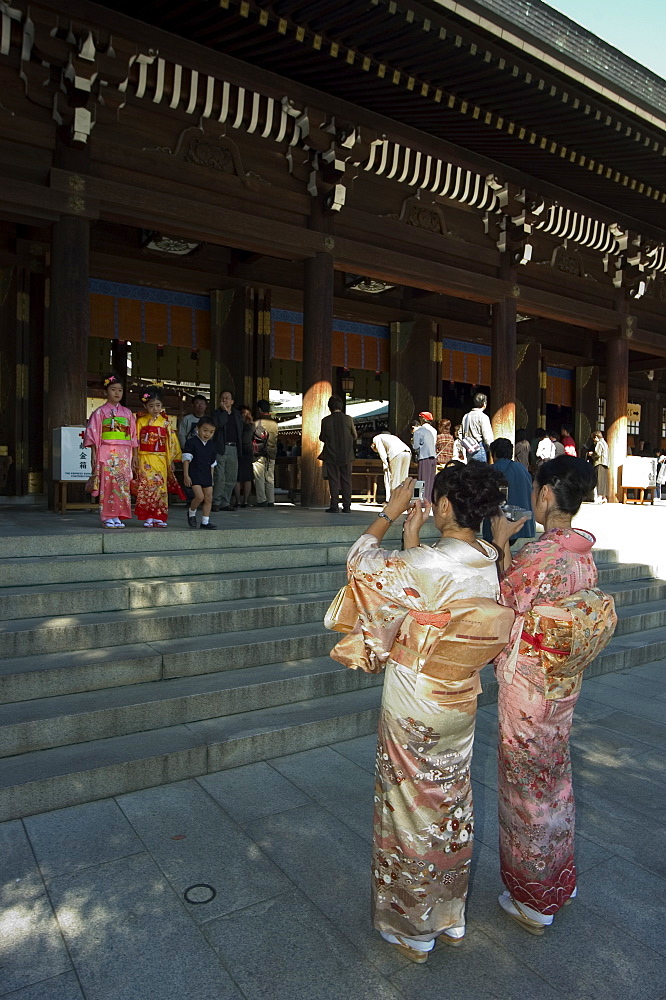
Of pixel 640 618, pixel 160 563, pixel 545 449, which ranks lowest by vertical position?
pixel 640 618

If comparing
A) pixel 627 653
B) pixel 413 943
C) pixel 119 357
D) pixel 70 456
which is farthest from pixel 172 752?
pixel 119 357

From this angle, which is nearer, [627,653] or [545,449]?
[627,653]

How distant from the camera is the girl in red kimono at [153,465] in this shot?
6.35 meters

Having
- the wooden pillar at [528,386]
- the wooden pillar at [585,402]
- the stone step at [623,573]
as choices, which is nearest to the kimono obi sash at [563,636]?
the stone step at [623,573]

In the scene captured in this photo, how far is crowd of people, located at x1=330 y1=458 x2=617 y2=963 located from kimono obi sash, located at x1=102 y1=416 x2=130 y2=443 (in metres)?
4.67

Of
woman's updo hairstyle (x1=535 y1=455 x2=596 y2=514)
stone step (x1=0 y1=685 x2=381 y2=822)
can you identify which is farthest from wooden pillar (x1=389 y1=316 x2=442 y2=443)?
woman's updo hairstyle (x1=535 y1=455 x2=596 y2=514)

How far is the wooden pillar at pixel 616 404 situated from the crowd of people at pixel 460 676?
11374mm

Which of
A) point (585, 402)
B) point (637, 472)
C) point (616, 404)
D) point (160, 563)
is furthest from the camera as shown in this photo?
point (585, 402)

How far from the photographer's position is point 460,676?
6.81 feet

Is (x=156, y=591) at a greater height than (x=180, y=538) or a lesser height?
lesser

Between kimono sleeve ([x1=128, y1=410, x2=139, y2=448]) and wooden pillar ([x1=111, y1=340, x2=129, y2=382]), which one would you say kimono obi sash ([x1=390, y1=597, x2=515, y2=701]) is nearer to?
kimono sleeve ([x1=128, y1=410, x2=139, y2=448])

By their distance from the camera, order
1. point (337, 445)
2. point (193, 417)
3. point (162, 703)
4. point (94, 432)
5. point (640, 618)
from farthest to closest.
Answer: point (193, 417) → point (337, 445) → point (640, 618) → point (94, 432) → point (162, 703)

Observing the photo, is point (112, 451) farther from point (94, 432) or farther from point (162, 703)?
point (162, 703)

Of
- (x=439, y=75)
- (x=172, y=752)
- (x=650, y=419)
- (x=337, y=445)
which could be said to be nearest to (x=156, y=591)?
(x=172, y=752)
